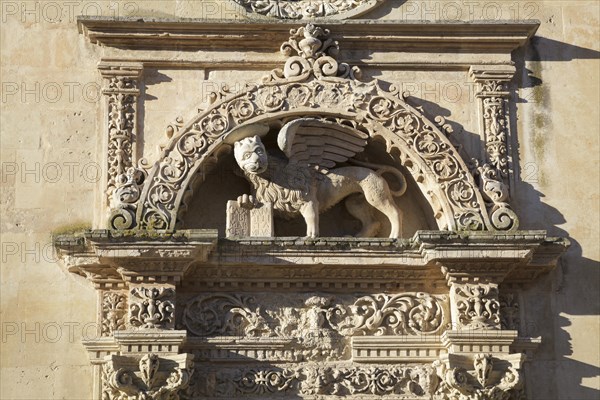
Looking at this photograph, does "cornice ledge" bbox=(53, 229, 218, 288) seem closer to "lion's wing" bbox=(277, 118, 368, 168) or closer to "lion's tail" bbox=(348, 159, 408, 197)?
"lion's wing" bbox=(277, 118, 368, 168)

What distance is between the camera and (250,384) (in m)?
13.1

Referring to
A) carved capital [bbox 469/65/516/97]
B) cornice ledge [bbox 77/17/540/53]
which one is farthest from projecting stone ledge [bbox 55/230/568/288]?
cornice ledge [bbox 77/17/540/53]

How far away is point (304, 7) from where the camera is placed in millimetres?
14266

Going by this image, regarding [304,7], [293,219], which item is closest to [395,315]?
[293,219]

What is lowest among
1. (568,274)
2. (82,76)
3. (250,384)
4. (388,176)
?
(250,384)

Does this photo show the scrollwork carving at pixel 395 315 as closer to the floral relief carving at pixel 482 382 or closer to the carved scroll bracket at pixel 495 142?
the floral relief carving at pixel 482 382

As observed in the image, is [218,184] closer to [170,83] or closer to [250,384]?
[170,83]

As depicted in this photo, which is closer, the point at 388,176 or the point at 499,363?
the point at 499,363

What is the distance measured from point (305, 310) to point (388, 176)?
1445mm

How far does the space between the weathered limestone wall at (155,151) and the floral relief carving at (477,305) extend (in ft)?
1.32

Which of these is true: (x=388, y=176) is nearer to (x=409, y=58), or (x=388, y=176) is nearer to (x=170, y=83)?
(x=409, y=58)

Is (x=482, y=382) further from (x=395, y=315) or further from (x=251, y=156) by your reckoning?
(x=251, y=156)

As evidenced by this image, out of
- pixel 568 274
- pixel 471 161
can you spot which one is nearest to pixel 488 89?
pixel 471 161

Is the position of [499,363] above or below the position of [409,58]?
below
